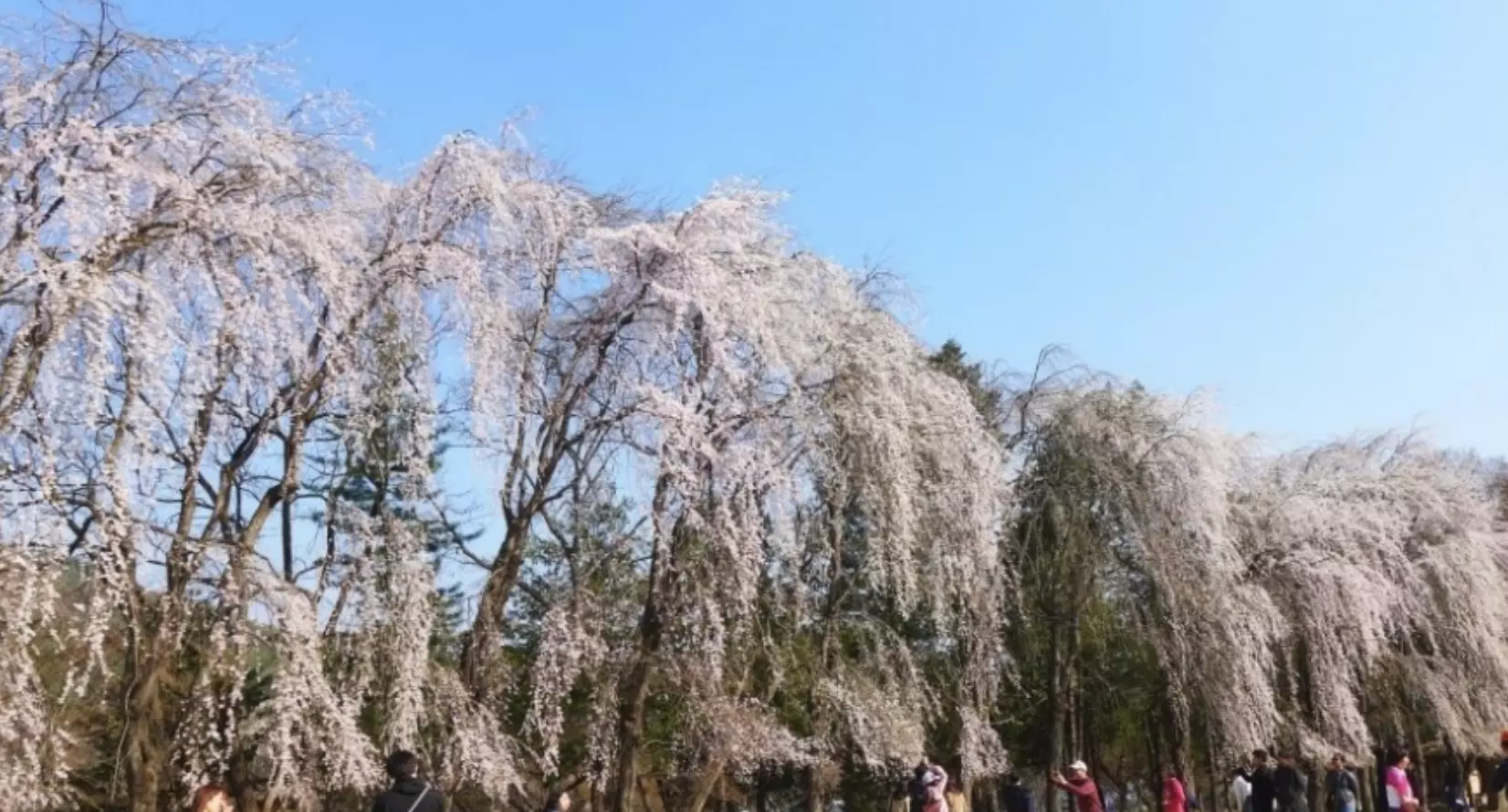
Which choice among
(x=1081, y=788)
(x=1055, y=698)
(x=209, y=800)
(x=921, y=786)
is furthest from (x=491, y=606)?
(x=1055, y=698)

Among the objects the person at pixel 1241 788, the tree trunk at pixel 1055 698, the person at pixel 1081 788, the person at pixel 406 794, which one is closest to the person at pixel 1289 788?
the person at pixel 1241 788

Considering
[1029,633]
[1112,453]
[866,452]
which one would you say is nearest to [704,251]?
[866,452]

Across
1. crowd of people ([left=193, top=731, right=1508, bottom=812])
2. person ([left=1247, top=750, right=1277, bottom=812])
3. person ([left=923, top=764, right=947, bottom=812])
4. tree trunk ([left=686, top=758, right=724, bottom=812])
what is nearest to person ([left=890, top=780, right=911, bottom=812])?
crowd of people ([left=193, top=731, right=1508, bottom=812])

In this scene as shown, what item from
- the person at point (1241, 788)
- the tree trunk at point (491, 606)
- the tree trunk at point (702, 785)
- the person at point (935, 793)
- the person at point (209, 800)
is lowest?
the person at point (209, 800)

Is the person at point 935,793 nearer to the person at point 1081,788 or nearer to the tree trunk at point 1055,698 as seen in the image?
the person at point 1081,788

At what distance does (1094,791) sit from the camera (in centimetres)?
1337

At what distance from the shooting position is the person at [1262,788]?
1639cm

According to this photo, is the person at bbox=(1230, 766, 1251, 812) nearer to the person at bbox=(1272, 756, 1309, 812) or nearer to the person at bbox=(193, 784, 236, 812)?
the person at bbox=(1272, 756, 1309, 812)

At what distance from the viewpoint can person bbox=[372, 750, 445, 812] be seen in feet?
22.8

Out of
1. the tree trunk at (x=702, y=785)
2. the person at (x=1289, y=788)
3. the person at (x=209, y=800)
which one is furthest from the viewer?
the person at (x=1289, y=788)

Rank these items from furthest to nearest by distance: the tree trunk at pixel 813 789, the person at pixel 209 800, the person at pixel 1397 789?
the tree trunk at pixel 813 789, the person at pixel 1397 789, the person at pixel 209 800

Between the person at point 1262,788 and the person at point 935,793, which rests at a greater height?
the person at point 1262,788

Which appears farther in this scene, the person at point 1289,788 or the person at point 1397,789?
the person at point 1289,788

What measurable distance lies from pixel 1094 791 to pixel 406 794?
27.5 ft
